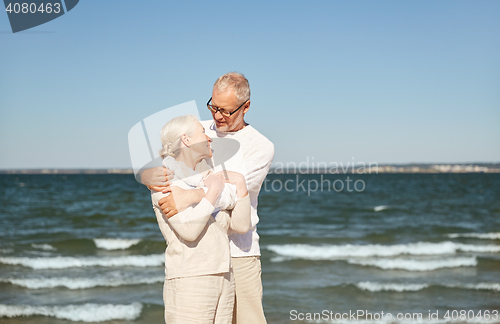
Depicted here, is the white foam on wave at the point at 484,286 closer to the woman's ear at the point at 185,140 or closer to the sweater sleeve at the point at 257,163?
the sweater sleeve at the point at 257,163

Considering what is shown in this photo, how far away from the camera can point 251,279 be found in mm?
2486

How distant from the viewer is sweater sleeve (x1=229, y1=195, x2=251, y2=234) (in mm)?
2082

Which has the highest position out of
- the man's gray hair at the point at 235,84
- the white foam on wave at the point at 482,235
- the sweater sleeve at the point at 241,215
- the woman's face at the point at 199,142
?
the man's gray hair at the point at 235,84

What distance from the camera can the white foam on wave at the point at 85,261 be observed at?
31.3 feet

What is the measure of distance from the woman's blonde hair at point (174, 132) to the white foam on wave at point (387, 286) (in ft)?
21.1

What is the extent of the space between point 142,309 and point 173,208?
5020mm

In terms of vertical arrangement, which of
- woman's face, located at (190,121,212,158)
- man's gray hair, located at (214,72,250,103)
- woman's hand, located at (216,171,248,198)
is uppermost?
man's gray hair, located at (214,72,250,103)

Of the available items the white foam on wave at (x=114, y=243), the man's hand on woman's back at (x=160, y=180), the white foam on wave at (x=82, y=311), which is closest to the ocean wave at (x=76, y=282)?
the white foam on wave at (x=82, y=311)

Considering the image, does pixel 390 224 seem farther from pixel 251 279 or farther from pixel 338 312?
pixel 251 279

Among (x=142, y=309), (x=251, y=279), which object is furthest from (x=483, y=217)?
(x=251, y=279)

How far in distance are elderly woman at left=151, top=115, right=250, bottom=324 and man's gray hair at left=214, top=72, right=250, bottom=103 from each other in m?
0.42

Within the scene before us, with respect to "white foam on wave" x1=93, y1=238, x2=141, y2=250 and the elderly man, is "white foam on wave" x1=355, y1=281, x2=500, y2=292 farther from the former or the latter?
"white foam on wave" x1=93, y1=238, x2=141, y2=250

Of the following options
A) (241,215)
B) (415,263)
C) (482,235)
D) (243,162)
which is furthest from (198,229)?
(482,235)

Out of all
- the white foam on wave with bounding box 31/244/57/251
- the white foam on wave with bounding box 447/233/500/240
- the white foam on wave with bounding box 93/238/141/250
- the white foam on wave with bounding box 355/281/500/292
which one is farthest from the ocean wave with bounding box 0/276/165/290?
the white foam on wave with bounding box 447/233/500/240
